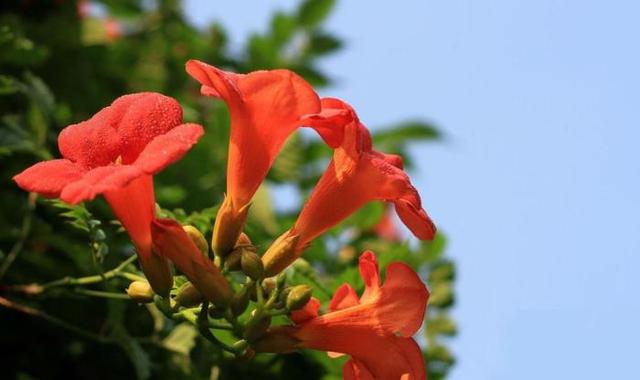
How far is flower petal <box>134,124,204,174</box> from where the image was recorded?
160 cm

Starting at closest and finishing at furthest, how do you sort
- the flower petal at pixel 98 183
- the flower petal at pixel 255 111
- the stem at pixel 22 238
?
the flower petal at pixel 98 183 < the flower petal at pixel 255 111 < the stem at pixel 22 238

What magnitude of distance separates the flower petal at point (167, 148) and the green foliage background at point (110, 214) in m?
0.47

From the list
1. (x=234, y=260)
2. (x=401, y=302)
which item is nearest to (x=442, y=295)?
(x=401, y=302)

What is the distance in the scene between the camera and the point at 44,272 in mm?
3074

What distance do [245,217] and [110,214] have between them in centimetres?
121

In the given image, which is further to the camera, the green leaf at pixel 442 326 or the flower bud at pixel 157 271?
the green leaf at pixel 442 326

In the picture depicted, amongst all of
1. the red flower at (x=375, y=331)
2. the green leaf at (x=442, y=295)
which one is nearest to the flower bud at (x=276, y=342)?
the red flower at (x=375, y=331)

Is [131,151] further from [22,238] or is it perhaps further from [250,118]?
[22,238]

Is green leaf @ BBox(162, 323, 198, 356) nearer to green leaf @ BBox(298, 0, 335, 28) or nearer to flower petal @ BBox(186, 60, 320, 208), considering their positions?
flower petal @ BBox(186, 60, 320, 208)

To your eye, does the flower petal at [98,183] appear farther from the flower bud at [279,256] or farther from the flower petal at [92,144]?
the flower bud at [279,256]

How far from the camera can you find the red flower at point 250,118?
1.86 metres

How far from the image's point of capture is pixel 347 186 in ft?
6.43

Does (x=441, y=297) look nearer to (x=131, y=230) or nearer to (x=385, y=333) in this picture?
(x=385, y=333)

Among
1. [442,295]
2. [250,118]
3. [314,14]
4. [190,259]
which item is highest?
[314,14]
